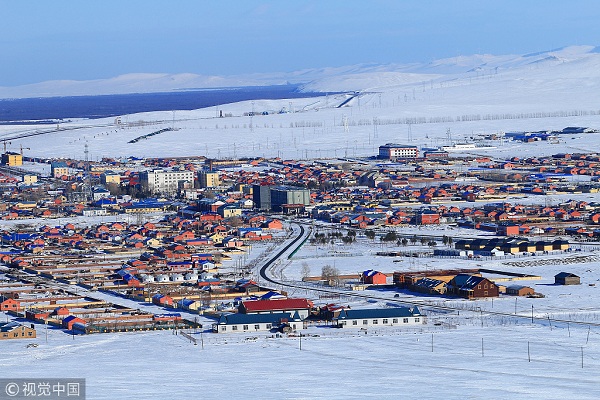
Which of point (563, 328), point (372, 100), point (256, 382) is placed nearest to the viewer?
point (256, 382)

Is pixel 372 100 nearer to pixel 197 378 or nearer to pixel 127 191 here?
pixel 127 191

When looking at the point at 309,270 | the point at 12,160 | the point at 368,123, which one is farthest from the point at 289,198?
the point at 368,123

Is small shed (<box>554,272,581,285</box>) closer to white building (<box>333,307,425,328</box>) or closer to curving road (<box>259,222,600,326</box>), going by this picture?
curving road (<box>259,222,600,326</box>)

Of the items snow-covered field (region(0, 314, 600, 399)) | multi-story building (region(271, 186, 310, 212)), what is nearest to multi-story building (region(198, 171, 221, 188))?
multi-story building (region(271, 186, 310, 212))

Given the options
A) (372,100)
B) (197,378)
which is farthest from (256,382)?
(372,100)

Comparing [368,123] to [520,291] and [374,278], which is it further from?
[520,291]
